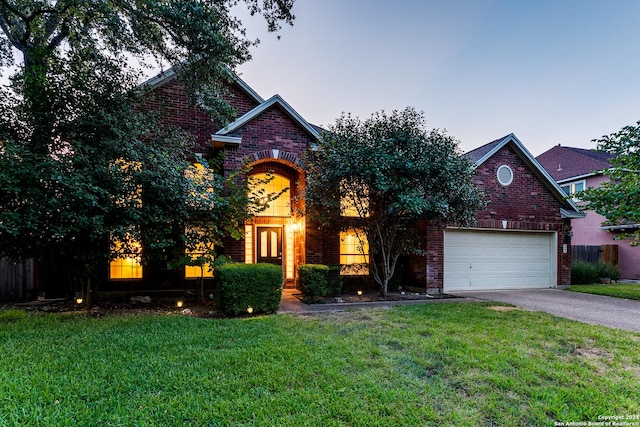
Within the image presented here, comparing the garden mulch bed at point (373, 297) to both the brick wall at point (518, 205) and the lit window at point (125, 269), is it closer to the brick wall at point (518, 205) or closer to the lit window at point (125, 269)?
the brick wall at point (518, 205)

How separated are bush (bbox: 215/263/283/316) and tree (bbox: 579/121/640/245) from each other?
393 inches

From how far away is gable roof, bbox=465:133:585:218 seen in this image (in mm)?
11336

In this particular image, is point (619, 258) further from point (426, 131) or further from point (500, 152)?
point (426, 131)

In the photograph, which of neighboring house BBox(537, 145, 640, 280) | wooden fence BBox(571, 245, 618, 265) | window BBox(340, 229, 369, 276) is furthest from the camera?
neighboring house BBox(537, 145, 640, 280)

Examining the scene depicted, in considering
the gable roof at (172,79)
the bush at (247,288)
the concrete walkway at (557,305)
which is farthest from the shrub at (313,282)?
the gable roof at (172,79)

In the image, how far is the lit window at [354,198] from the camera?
885 centimetres

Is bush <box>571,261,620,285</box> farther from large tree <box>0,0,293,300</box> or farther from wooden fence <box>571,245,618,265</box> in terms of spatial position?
large tree <box>0,0,293,300</box>

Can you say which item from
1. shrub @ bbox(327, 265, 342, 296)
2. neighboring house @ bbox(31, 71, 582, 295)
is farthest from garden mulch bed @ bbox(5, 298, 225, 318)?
shrub @ bbox(327, 265, 342, 296)

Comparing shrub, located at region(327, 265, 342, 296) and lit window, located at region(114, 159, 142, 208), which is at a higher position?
lit window, located at region(114, 159, 142, 208)

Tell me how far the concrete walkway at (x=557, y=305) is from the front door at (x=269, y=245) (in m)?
1.20

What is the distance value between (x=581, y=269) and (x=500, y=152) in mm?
6930

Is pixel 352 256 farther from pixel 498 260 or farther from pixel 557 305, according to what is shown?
pixel 557 305

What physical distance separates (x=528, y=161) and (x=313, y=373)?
1164 centimetres

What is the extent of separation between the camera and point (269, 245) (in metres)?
10.9
